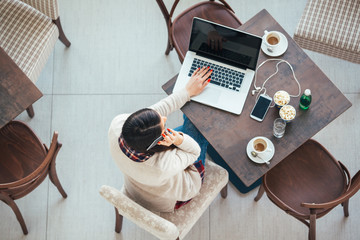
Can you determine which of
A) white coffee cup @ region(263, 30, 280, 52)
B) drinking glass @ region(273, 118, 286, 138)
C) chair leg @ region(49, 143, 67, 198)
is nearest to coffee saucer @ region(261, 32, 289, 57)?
white coffee cup @ region(263, 30, 280, 52)

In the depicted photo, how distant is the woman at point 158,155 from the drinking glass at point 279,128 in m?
0.43

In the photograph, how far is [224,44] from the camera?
6.81 feet

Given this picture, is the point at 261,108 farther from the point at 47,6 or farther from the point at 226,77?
the point at 47,6

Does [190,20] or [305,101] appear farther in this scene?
[190,20]

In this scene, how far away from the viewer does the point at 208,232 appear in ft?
8.59

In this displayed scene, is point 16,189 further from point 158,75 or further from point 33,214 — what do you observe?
point 158,75

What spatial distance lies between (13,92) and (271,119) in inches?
54.9

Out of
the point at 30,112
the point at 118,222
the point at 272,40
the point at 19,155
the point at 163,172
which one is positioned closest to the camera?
the point at 163,172

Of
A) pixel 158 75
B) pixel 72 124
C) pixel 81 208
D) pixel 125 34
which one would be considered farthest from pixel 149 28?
pixel 81 208

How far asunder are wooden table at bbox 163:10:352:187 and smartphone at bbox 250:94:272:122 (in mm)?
24

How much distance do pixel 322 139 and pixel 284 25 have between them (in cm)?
95

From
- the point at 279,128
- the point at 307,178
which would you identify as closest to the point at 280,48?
the point at 279,128

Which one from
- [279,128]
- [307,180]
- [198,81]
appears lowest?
[307,180]

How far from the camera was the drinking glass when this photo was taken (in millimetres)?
2014
